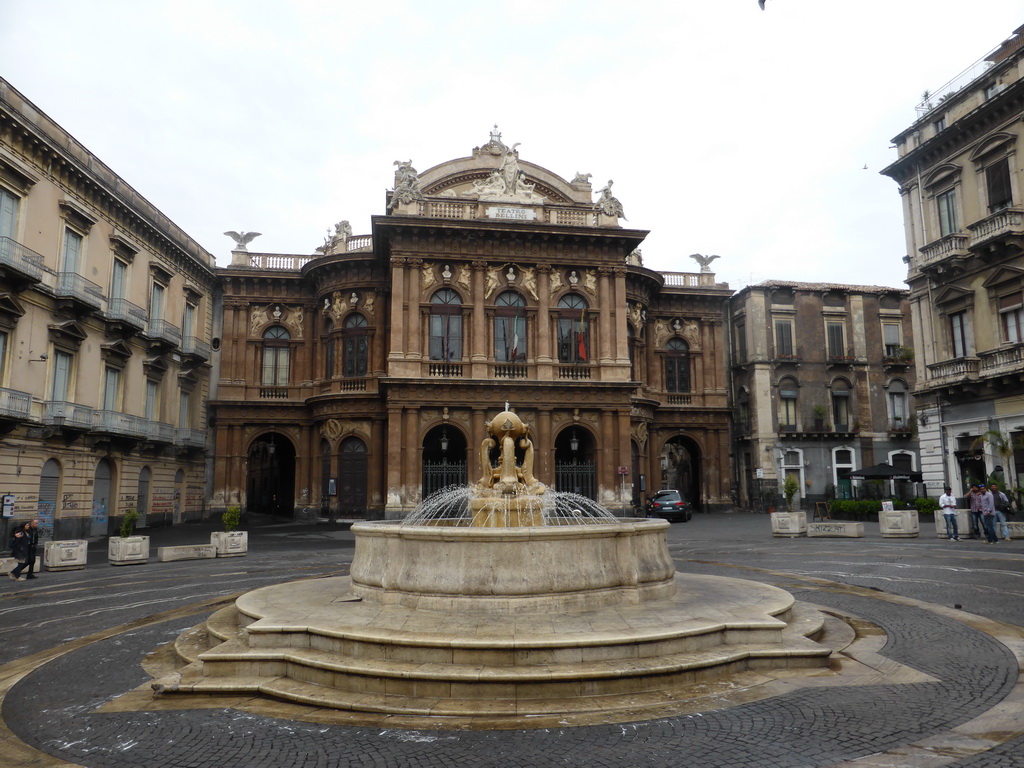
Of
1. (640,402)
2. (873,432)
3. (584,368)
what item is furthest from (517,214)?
(873,432)

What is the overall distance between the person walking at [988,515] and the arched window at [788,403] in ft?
65.6

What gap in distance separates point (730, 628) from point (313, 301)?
3209 centimetres

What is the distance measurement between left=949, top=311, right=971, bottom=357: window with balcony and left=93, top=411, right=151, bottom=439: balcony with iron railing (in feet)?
105

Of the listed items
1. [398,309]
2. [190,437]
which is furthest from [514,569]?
[190,437]

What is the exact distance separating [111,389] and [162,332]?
382 centimetres

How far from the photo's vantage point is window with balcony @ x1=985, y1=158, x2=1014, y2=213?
942 inches

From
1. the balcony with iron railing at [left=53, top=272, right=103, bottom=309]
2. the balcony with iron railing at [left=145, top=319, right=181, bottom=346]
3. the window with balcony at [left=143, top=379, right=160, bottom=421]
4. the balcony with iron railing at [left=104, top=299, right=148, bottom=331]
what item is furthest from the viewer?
the window with balcony at [left=143, top=379, right=160, bottom=421]

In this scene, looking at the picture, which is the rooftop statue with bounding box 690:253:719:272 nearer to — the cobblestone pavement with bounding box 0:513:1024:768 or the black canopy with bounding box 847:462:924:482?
the black canopy with bounding box 847:462:924:482

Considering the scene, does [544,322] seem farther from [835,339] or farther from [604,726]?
[604,726]

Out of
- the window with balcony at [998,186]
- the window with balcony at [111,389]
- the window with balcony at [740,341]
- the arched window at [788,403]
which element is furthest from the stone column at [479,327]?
the window with balcony at [998,186]

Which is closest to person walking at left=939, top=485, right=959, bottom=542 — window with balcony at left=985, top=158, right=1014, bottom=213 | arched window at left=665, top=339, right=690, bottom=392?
window with balcony at left=985, top=158, right=1014, bottom=213

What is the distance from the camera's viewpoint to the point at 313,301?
3591 cm

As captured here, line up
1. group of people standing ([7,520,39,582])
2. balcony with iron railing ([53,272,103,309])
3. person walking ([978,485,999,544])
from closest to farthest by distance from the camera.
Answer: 1. group of people standing ([7,520,39,582])
2. person walking ([978,485,999,544])
3. balcony with iron railing ([53,272,103,309])

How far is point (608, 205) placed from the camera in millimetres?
32188
